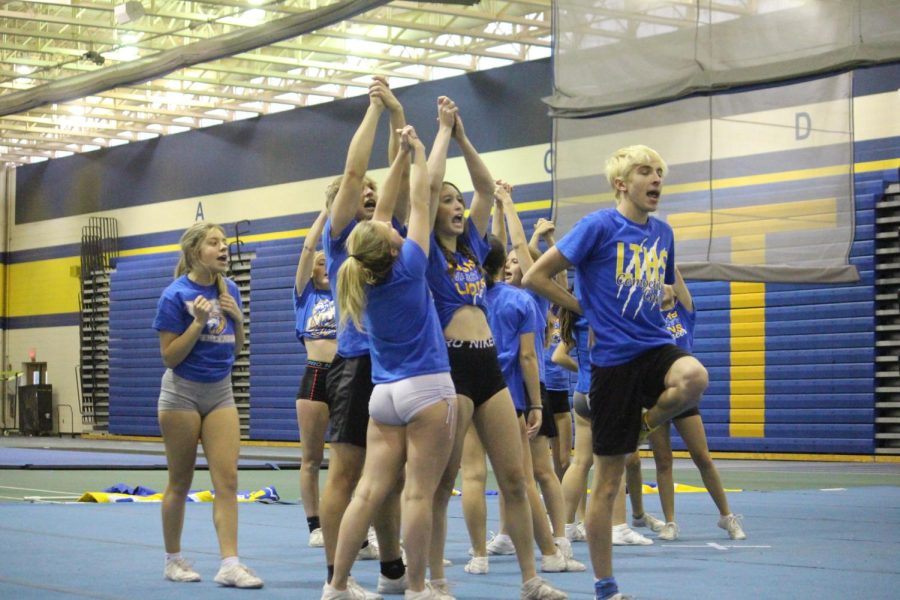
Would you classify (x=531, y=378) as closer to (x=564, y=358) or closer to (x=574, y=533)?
(x=564, y=358)

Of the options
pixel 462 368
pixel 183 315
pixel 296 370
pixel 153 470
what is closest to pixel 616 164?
pixel 462 368

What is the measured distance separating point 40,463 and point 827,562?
1228 centimetres

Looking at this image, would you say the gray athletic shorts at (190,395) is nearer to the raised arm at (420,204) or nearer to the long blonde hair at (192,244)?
the long blonde hair at (192,244)

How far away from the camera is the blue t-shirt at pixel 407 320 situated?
180 inches

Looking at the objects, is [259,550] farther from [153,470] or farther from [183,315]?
[153,470]

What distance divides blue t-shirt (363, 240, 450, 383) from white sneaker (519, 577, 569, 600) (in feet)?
3.11

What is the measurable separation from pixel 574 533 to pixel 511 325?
71.9 inches

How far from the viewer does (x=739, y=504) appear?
31.9 feet

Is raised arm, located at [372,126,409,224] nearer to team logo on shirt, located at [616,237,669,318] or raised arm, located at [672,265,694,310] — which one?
team logo on shirt, located at [616,237,669,318]

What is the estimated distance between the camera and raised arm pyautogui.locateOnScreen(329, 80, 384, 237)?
5090 millimetres

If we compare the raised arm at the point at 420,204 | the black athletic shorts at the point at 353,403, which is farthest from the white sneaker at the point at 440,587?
the raised arm at the point at 420,204

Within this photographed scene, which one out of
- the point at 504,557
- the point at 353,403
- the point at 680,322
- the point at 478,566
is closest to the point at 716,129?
the point at 680,322

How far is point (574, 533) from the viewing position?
7516 millimetres

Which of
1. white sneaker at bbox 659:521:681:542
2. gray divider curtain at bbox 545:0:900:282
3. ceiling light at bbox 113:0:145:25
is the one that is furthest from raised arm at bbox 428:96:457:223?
ceiling light at bbox 113:0:145:25
